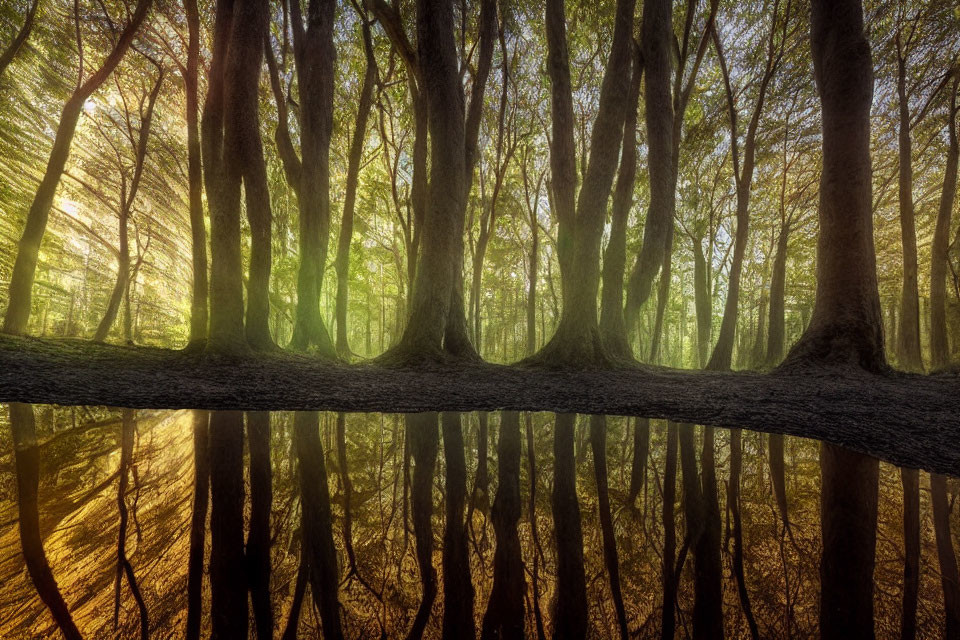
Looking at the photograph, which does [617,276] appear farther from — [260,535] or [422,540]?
[260,535]

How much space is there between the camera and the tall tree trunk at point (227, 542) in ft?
4.07

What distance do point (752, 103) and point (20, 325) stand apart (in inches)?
912

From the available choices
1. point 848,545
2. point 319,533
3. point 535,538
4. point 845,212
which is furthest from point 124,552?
point 845,212

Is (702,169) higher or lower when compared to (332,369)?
higher

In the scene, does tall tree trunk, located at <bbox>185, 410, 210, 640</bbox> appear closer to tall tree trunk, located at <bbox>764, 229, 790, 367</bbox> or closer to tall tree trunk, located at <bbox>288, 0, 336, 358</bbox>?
tall tree trunk, located at <bbox>288, 0, 336, 358</bbox>

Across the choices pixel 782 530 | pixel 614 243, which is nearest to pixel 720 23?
pixel 614 243

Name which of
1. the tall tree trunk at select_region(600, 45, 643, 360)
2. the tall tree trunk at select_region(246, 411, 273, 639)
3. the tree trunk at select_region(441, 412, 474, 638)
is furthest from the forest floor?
the tree trunk at select_region(441, 412, 474, 638)

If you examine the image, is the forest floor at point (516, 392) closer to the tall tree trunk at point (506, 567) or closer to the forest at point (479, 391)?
the forest at point (479, 391)

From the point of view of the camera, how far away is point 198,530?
178 cm

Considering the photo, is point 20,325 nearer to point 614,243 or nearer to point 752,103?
point 614,243

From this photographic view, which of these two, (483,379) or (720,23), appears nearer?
(483,379)

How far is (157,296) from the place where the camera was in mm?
33219

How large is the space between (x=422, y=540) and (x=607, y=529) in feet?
3.10

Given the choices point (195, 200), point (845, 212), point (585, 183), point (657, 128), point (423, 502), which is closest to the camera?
point (423, 502)
